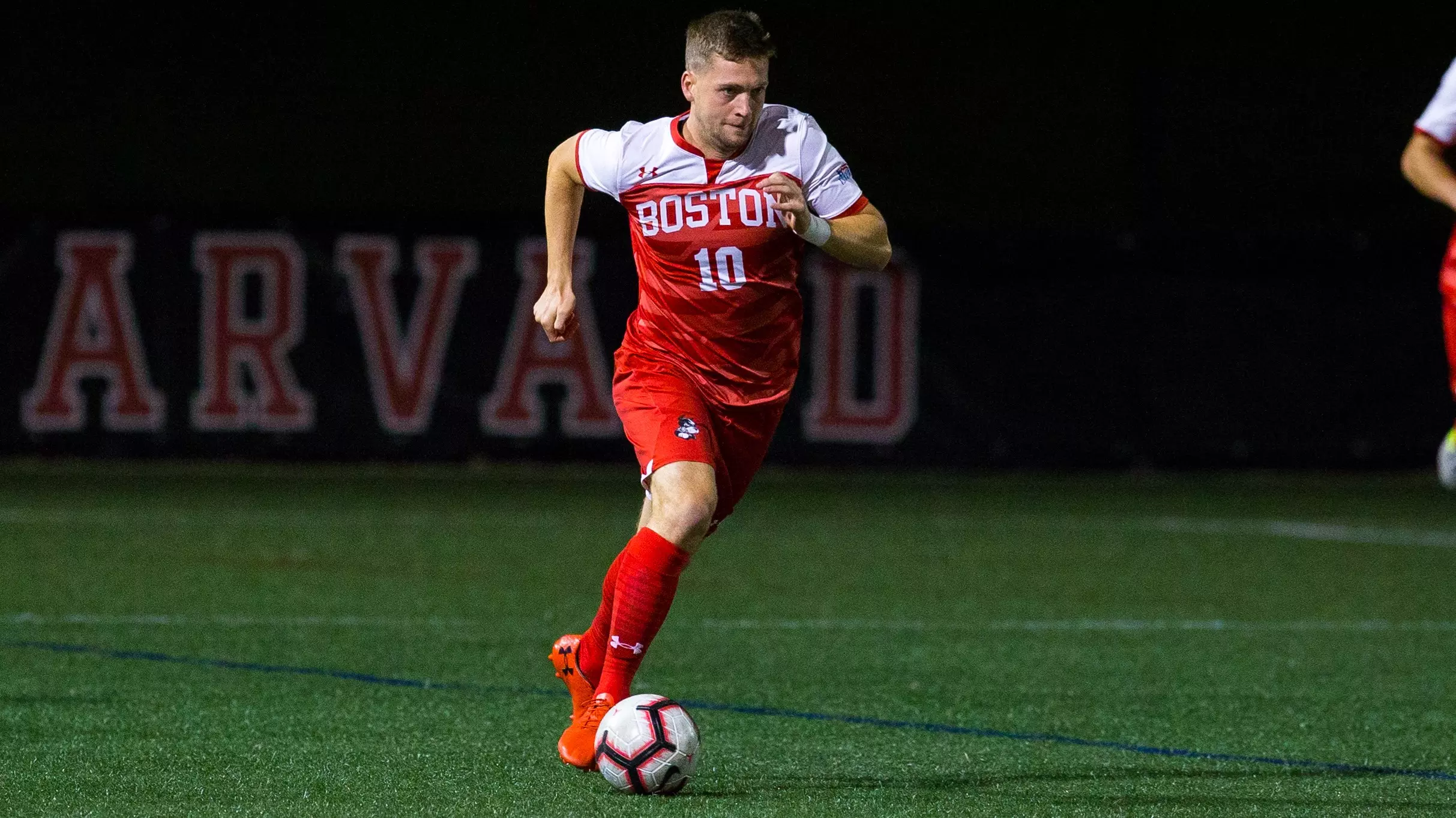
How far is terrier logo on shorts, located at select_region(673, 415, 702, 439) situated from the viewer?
569 cm

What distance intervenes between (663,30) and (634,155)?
15.3m

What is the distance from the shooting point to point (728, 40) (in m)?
5.53

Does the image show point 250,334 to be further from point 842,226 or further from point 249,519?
point 842,226

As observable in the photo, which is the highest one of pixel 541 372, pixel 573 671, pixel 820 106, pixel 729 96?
pixel 729 96

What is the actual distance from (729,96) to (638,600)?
4.30 feet

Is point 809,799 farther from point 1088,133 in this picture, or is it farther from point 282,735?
point 1088,133

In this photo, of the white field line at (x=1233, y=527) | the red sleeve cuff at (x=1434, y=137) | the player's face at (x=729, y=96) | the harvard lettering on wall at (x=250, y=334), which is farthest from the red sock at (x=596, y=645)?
the harvard lettering on wall at (x=250, y=334)

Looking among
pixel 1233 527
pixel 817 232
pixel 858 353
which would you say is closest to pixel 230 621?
pixel 817 232

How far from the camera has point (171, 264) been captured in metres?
17.6

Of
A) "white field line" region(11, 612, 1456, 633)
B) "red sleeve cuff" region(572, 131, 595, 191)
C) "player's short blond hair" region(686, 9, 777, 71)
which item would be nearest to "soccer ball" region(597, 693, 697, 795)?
"red sleeve cuff" region(572, 131, 595, 191)

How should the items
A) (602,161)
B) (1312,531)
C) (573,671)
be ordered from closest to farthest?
(602,161), (573,671), (1312,531)

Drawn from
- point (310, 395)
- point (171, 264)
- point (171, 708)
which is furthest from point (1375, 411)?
point (171, 708)

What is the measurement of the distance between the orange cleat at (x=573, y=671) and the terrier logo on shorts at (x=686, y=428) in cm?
72

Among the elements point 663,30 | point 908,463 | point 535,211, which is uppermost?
point 663,30
